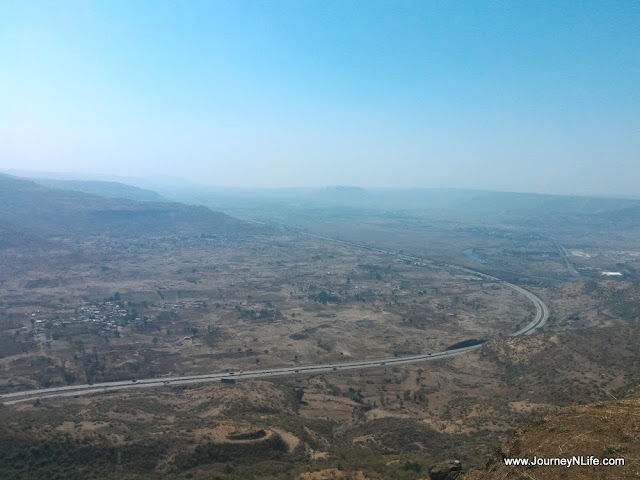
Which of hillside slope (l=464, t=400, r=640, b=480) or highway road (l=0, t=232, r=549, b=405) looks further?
highway road (l=0, t=232, r=549, b=405)

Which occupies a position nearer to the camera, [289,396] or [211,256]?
[289,396]

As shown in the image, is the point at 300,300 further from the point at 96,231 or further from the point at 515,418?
the point at 96,231

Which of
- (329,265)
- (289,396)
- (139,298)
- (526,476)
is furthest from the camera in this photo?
(329,265)

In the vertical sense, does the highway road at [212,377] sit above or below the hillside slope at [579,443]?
below

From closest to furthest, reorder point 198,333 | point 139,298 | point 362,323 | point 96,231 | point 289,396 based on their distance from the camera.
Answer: point 289,396 < point 198,333 < point 362,323 < point 139,298 < point 96,231

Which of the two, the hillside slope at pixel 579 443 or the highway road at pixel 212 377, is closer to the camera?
the hillside slope at pixel 579 443

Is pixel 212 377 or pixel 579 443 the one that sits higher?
pixel 579 443

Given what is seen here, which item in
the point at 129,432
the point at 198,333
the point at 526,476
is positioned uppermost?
the point at 526,476

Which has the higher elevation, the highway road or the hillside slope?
the hillside slope

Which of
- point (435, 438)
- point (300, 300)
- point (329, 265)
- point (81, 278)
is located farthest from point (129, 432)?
point (329, 265)

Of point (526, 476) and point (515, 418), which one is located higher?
point (526, 476)

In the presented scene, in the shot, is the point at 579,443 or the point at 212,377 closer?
the point at 579,443
